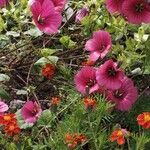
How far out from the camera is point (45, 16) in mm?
2125

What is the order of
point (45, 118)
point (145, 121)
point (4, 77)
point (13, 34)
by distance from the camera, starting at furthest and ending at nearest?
point (13, 34) → point (4, 77) → point (45, 118) → point (145, 121)

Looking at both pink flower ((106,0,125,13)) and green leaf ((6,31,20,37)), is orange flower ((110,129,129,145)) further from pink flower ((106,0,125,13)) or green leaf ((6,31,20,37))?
green leaf ((6,31,20,37))

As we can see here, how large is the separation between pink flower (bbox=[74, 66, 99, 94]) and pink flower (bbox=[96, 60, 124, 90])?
4cm

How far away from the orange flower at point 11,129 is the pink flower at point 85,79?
0.94 feet

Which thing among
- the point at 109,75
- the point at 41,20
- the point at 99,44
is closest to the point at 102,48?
the point at 99,44

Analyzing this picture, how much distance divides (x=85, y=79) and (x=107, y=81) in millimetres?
99

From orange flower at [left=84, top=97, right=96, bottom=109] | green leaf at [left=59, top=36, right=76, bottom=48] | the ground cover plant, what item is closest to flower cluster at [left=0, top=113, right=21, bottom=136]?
the ground cover plant

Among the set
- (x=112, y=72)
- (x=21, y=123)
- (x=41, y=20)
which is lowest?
(x=21, y=123)

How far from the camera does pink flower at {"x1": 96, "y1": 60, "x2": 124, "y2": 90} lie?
2.03m

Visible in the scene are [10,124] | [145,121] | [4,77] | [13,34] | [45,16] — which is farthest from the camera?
[13,34]

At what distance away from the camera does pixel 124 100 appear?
2031 mm

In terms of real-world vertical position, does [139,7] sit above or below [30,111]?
above

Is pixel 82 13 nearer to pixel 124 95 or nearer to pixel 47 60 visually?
pixel 47 60

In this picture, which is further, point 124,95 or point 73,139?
point 124,95
